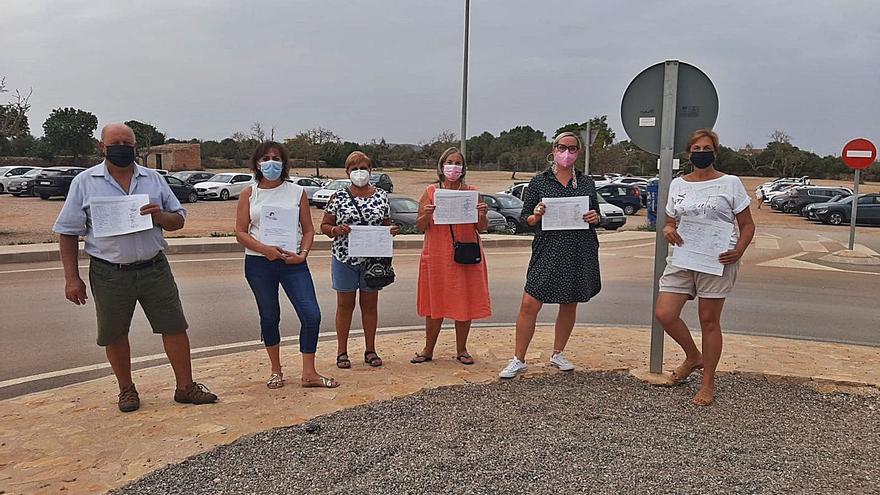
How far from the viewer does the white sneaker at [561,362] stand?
5.57m

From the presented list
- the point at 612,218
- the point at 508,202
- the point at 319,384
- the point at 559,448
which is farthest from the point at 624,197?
the point at 559,448

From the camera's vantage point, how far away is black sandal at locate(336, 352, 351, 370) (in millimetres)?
5801

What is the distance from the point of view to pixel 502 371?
5406 mm

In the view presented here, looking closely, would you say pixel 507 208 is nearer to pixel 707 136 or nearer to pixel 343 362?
pixel 343 362

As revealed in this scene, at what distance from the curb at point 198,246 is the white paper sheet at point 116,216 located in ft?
27.6

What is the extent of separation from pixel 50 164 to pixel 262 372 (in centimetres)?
6658

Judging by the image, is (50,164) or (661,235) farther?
(50,164)

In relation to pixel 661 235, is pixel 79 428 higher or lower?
lower

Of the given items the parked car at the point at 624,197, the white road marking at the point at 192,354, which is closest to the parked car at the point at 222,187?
the parked car at the point at 624,197

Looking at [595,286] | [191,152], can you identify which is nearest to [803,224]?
[595,286]

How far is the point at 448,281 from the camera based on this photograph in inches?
231

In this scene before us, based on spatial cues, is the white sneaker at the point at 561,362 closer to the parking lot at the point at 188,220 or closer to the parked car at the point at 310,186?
the parking lot at the point at 188,220

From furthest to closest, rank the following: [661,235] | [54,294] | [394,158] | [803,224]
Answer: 1. [394,158]
2. [803,224]
3. [54,294]
4. [661,235]

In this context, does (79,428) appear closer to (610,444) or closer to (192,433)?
(192,433)
